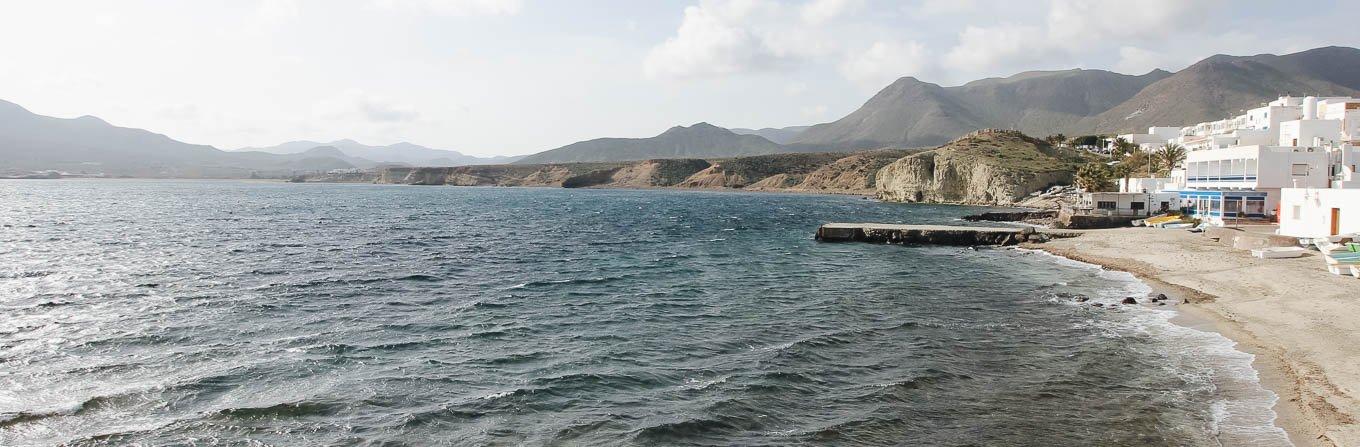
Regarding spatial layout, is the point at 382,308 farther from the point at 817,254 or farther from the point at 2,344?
the point at 817,254

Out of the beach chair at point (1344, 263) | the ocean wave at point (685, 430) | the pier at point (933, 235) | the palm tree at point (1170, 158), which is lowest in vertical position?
the ocean wave at point (685, 430)

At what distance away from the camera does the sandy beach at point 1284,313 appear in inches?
574

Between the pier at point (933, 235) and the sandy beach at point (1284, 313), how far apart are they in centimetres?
767

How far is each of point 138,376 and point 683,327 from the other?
45.2 ft

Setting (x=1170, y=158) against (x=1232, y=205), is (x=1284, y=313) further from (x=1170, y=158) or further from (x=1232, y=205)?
(x=1170, y=158)

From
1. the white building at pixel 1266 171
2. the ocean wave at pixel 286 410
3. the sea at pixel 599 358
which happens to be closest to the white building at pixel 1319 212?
the white building at pixel 1266 171

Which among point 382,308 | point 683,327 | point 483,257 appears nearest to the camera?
point 683,327

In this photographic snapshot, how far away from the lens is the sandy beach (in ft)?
47.9

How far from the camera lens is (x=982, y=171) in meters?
123

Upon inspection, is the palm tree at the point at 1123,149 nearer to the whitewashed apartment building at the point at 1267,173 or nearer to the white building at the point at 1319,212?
the whitewashed apartment building at the point at 1267,173

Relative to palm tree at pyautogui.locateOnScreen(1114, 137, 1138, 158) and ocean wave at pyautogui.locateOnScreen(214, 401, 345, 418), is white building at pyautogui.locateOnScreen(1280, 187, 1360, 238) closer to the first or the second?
ocean wave at pyautogui.locateOnScreen(214, 401, 345, 418)

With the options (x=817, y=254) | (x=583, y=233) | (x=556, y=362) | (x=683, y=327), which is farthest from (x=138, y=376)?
(x=583, y=233)

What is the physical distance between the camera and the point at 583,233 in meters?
62.3

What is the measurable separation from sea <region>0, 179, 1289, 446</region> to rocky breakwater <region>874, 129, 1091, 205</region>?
281ft
